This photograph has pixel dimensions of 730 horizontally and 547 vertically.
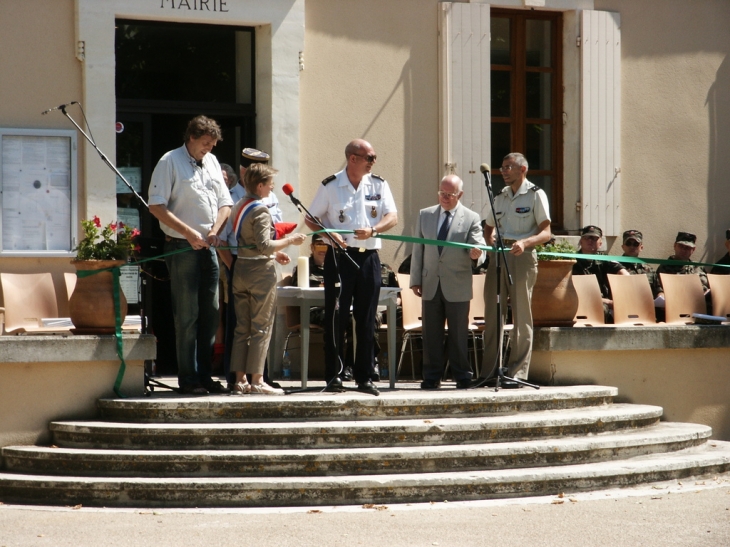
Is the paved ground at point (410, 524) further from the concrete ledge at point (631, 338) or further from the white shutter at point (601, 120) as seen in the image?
the white shutter at point (601, 120)

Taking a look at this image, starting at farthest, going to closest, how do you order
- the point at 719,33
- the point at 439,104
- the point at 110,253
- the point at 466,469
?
the point at 719,33 < the point at 439,104 < the point at 110,253 < the point at 466,469

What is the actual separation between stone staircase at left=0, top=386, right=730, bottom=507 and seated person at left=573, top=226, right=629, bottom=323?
2.65 meters

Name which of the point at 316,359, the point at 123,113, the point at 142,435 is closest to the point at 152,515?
the point at 142,435

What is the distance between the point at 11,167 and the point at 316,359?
3214 millimetres

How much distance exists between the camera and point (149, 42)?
1074cm

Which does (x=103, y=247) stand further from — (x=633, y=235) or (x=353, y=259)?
(x=633, y=235)

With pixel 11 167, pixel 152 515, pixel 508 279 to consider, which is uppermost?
pixel 11 167

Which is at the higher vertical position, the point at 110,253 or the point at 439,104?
the point at 439,104

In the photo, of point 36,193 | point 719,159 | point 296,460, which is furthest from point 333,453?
point 719,159

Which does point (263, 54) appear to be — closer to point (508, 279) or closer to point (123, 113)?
point (123, 113)

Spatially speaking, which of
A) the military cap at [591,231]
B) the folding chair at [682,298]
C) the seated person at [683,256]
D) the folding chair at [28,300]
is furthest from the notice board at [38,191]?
the seated person at [683,256]

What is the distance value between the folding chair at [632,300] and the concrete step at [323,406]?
2.06m

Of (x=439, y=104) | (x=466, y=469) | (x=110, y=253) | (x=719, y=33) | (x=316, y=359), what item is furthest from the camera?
(x=719, y=33)

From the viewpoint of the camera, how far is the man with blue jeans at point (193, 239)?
26.0 feet
